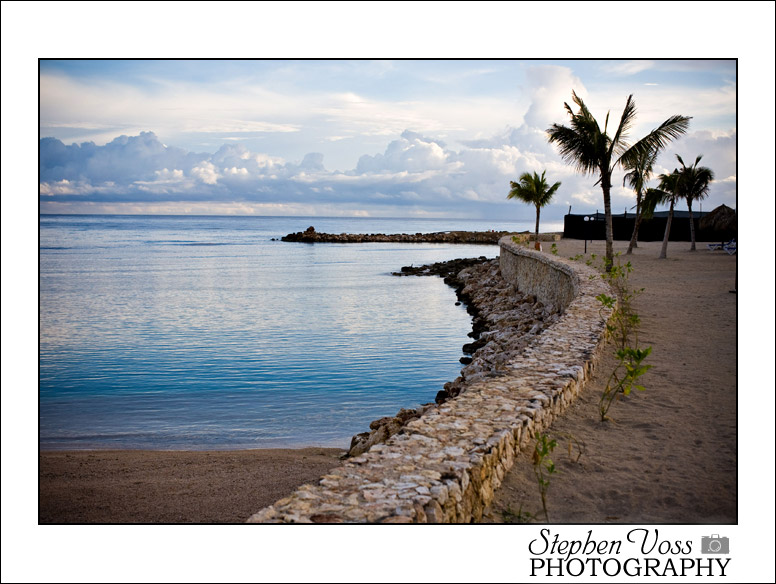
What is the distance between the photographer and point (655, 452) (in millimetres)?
4848

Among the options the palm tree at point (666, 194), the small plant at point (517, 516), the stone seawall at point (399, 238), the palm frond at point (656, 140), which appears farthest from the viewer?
the stone seawall at point (399, 238)

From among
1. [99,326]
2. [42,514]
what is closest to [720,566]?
[42,514]

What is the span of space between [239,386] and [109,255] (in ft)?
113

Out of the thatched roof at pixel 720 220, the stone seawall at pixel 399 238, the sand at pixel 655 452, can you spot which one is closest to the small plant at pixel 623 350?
the sand at pixel 655 452

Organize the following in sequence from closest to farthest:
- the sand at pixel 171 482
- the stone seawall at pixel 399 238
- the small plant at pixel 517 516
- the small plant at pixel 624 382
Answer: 1. the small plant at pixel 517 516
2. the sand at pixel 171 482
3. the small plant at pixel 624 382
4. the stone seawall at pixel 399 238

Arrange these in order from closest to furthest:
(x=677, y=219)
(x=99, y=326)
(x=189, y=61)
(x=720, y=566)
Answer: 1. (x=720, y=566)
2. (x=189, y=61)
3. (x=99, y=326)
4. (x=677, y=219)

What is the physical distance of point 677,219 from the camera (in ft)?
116

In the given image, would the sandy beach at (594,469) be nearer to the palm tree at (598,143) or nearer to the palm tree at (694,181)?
the palm tree at (598,143)

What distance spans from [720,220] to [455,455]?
89.8ft

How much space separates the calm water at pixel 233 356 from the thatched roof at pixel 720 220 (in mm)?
11894

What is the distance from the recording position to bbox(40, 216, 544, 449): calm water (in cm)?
927

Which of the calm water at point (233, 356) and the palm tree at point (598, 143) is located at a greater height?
the palm tree at point (598, 143)

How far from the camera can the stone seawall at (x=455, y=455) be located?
3238 mm
